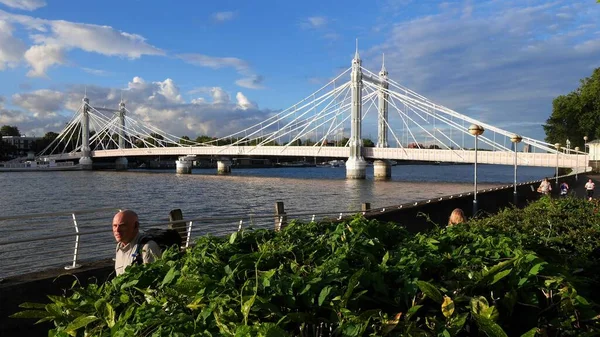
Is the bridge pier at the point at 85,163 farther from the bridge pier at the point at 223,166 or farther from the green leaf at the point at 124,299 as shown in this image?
the green leaf at the point at 124,299

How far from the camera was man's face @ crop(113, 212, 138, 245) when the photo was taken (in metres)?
3.95

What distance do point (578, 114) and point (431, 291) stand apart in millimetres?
68010

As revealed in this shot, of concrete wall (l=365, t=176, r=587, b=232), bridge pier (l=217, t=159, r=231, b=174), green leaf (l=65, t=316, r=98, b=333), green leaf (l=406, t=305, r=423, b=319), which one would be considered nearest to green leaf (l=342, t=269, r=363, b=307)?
green leaf (l=406, t=305, r=423, b=319)

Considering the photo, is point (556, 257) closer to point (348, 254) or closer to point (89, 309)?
point (348, 254)

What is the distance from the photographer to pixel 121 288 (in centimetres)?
184

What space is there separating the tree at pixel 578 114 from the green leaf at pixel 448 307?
65.1 meters

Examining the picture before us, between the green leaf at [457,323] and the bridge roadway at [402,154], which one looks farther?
the bridge roadway at [402,154]

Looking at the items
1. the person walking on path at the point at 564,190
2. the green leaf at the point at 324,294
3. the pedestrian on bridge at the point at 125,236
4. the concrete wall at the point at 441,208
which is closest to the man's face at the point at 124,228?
the pedestrian on bridge at the point at 125,236

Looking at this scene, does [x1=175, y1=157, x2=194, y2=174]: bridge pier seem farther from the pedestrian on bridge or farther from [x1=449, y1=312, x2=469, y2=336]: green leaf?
[x1=449, y1=312, x2=469, y2=336]: green leaf

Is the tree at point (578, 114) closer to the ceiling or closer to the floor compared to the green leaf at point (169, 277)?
closer to the ceiling

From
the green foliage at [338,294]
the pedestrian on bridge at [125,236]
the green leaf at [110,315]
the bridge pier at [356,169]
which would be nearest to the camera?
the green foliage at [338,294]

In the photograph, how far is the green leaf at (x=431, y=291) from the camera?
1.65 metres

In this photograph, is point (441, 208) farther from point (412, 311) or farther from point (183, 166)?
point (183, 166)

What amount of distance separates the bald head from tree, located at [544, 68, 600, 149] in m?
64.1
